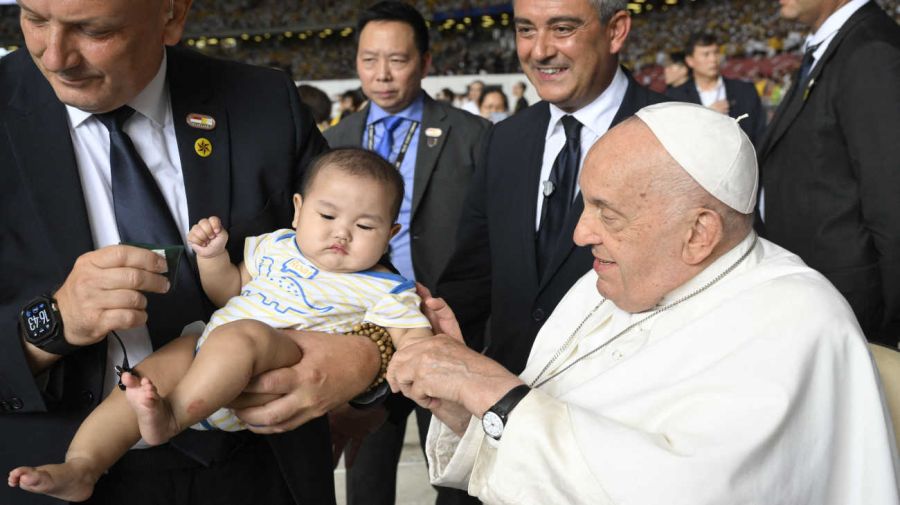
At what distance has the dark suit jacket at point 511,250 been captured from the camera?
2.61 meters

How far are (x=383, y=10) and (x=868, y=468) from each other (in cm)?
324

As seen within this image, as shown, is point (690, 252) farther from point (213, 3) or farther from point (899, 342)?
point (213, 3)

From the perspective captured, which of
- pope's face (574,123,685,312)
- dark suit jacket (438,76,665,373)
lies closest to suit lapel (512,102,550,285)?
dark suit jacket (438,76,665,373)

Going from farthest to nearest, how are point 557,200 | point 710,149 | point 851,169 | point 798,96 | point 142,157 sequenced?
point 798,96
point 851,169
point 557,200
point 142,157
point 710,149

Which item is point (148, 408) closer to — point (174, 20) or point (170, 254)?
point (170, 254)

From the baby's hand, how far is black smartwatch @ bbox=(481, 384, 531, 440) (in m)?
0.68

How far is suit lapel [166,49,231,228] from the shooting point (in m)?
1.87

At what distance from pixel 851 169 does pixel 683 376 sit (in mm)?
1683

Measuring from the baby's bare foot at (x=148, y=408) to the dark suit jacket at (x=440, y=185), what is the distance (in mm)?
2263

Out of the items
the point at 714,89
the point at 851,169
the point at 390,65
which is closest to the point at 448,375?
the point at 851,169

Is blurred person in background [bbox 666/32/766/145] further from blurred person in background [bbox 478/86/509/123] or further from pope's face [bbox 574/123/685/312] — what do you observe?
pope's face [bbox 574/123/685/312]

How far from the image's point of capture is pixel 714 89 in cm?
654

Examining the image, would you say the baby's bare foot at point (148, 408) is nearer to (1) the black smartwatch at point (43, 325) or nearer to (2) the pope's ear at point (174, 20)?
(1) the black smartwatch at point (43, 325)

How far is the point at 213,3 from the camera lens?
22953mm
